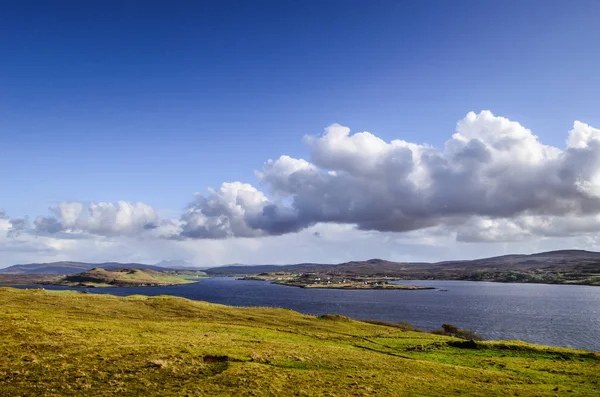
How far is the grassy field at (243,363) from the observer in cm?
3391

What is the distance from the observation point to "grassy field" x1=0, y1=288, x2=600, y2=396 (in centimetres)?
3391

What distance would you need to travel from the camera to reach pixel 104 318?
69.1m

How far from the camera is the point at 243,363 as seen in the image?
41344mm

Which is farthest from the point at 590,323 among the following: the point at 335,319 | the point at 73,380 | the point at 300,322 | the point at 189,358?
the point at 73,380

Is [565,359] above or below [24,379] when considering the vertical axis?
below

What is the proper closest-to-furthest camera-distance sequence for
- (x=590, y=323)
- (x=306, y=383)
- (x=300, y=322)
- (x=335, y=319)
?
(x=306, y=383) < (x=300, y=322) < (x=335, y=319) < (x=590, y=323)

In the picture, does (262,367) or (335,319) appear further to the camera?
(335,319)

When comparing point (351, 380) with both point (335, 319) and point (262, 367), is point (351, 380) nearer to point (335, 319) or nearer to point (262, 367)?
point (262, 367)

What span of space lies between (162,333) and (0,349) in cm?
2168

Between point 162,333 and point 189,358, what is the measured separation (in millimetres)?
19055

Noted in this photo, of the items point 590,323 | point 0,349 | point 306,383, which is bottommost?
point 590,323

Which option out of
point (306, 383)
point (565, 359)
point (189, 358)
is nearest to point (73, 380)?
point (189, 358)

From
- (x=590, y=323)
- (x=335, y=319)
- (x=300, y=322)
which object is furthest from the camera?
A: (x=590, y=323)

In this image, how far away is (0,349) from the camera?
39.7m
